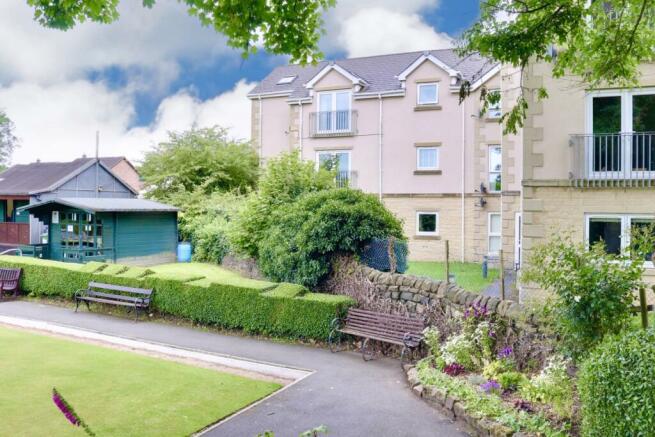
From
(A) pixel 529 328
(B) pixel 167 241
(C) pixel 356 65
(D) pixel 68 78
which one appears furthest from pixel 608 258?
(C) pixel 356 65

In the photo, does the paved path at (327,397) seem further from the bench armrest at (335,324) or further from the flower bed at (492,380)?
the bench armrest at (335,324)

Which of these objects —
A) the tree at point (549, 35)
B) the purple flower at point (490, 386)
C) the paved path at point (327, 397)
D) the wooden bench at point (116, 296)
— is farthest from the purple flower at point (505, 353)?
the wooden bench at point (116, 296)

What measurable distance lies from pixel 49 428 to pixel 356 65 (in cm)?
2599

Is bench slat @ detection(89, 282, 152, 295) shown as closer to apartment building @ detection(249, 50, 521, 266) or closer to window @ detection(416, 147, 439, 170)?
apartment building @ detection(249, 50, 521, 266)

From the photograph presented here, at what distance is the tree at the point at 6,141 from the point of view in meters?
58.7

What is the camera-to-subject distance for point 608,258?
6.89 metres

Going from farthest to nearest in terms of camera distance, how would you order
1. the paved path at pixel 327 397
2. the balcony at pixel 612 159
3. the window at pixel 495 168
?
1. the window at pixel 495 168
2. the balcony at pixel 612 159
3. the paved path at pixel 327 397

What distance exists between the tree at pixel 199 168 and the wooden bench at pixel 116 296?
599 inches

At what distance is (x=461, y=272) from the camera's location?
1994 centimetres

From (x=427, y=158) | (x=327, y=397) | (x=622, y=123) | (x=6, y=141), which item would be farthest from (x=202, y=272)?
(x=6, y=141)

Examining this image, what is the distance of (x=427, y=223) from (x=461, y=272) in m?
5.80

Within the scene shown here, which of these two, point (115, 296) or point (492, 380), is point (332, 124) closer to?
point (115, 296)

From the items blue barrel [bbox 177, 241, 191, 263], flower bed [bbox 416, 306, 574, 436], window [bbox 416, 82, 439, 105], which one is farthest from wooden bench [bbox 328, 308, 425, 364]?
window [bbox 416, 82, 439, 105]

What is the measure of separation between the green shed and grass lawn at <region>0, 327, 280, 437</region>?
1248 centimetres
